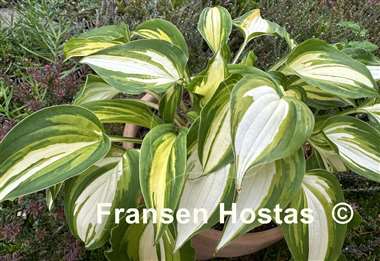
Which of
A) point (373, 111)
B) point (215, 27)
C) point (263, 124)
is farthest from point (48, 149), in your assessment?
point (373, 111)

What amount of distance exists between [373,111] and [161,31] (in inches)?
17.8

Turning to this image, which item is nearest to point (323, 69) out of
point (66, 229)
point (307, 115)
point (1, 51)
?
point (307, 115)

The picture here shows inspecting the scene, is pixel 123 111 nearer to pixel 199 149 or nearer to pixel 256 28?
pixel 199 149

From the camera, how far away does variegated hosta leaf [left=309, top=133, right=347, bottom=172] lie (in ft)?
3.38

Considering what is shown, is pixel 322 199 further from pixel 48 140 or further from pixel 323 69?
pixel 48 140

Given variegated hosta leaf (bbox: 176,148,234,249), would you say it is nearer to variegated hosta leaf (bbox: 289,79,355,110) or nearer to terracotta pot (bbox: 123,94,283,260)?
terracotta pot (bbox: 123,94,283,260)

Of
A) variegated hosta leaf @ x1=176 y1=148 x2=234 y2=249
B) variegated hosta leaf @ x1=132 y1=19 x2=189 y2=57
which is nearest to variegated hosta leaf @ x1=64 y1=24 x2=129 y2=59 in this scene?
variegated hosta leaf @ x1=132 y1=19 x2=189 y2=57

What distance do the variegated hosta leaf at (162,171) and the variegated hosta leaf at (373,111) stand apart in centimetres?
38

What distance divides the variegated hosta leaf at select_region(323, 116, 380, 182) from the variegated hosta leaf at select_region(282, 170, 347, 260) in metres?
0.05

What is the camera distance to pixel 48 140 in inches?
32.8

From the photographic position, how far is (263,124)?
0.76 meters

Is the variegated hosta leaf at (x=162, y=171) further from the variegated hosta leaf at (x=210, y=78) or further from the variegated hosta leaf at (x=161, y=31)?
the variegated hosta leaf at (x=161, y=31)

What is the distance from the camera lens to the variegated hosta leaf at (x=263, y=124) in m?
0.72

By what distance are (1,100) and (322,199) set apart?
1.01 metres
